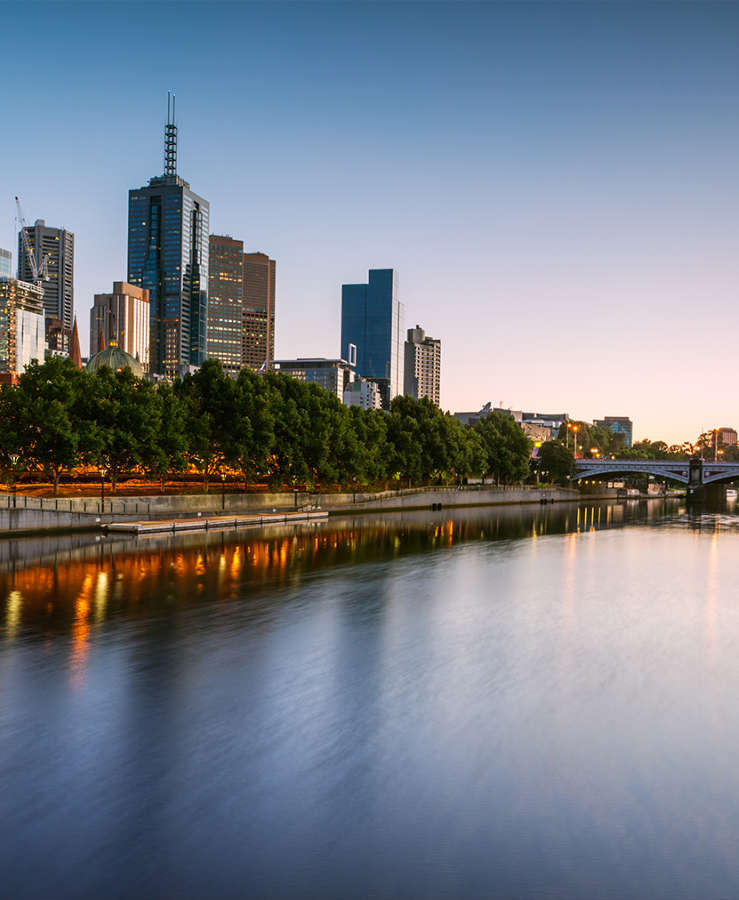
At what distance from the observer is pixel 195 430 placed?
6781cm

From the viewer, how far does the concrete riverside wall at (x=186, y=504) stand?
46.6 metres

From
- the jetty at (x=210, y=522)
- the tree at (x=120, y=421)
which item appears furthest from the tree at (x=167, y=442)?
the jetty at (x=210, y=522)

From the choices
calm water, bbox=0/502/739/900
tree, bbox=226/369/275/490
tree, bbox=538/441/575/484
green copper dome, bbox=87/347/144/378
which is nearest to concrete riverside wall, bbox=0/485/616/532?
tree, bbox=226/369/275/490

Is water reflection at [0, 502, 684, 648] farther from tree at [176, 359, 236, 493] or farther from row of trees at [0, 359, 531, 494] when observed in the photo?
tree at [176, 359, 236, 493]

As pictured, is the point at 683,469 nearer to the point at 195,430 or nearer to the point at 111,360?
the point at 111,360

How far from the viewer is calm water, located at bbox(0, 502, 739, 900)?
372 inches

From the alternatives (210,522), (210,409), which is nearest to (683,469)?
(210,409)

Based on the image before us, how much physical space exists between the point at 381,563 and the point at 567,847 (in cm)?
3041

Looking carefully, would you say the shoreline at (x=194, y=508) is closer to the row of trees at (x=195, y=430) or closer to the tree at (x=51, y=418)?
the row of trees at (x=195, y=430)

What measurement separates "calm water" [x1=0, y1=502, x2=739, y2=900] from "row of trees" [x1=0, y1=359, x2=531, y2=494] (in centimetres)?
2760

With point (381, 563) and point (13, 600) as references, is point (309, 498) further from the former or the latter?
point (13, 600)

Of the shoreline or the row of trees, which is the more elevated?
the row of trees

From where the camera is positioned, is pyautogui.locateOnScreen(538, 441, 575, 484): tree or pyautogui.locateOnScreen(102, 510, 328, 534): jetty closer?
pyautogui.locateOnScreen(102, 510, 328, 534): jetty

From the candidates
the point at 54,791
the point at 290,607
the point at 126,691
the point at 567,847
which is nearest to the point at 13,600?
the point at 290,607
